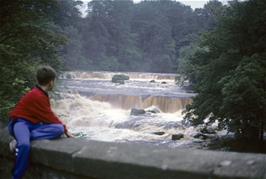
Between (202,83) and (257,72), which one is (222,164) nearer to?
(257,72)

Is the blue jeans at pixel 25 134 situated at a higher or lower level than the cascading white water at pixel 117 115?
higher

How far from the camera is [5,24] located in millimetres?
6652

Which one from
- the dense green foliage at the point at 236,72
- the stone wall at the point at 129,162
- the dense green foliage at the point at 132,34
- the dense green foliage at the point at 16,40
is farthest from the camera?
the dense green foliage at the point at 132,34

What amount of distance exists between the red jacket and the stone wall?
178mm

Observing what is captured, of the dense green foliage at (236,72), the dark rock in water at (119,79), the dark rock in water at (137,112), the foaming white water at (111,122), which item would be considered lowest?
the foaming white water at (111,122)

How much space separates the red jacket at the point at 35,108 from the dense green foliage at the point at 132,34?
194 ft

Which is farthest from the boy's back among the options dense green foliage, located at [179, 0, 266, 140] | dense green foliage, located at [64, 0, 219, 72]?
dense green foliage, located at [64, 0, 219, 72]

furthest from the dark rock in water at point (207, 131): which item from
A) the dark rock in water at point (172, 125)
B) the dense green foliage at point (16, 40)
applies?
the dense green foliage at point (16, 40)

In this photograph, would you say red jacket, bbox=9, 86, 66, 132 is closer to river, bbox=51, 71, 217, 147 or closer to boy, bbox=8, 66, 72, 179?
boy, bbox=8, 66, 72, 179

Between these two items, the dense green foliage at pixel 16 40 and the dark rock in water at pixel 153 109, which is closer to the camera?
the dense green foliage at pixel 16 40

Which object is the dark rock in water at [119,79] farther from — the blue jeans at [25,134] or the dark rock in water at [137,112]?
the blue jeans at [25,134]

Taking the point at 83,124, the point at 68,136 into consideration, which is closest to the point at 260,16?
the point at 83,124

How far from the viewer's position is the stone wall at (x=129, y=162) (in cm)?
206

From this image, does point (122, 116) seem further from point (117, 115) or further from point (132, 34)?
point (132, 34)
